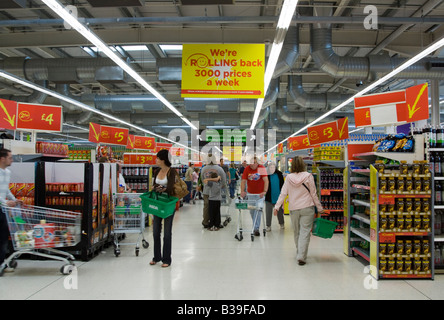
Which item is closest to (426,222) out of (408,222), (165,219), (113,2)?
(408,222)

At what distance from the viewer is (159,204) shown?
4.95 meters

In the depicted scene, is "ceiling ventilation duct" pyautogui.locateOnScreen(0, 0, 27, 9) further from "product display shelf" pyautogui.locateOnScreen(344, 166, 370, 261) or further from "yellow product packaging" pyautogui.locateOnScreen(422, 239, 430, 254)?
"yellow product packaging" pyautogui.locateOnScreen(422, 239, 430, 254)

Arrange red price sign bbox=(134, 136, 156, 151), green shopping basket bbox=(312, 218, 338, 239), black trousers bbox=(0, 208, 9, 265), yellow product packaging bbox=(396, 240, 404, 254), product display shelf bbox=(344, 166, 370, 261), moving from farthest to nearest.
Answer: red price sign bbox=(134, 136, 156, 151) < product display shelf bbox=(344, 166, 370, 261) < green shopping basket bbox=(312, 218, 338, 239) < black trousers bbox=(0, 208, 9, 265) < yellow product packaging bbox=(396, 240, 404, 254)

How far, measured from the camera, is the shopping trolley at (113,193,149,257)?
6.00 m

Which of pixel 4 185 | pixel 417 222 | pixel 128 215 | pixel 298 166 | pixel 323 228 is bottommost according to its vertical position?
pixel 323 228

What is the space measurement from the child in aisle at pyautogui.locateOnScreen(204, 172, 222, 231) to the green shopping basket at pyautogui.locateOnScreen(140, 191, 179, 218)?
330cm

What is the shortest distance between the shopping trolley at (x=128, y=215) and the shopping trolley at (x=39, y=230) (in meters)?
→ 1.12

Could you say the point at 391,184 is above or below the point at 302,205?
above

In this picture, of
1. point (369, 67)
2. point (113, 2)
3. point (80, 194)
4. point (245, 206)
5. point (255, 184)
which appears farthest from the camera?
point (369, 67)

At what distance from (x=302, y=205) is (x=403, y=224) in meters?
1.41

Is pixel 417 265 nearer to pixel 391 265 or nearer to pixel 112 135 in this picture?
pixel 391 265

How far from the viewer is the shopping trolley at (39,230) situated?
4.54m

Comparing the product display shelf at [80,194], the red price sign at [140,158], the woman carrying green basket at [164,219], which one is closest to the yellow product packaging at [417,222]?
the woman carrying green basket at [164,219]

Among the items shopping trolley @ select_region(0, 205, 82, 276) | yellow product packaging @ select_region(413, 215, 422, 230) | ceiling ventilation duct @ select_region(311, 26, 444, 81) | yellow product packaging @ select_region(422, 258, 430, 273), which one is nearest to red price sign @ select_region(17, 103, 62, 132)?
shopping trolley @ select_region(0, 205, 82, 276)
